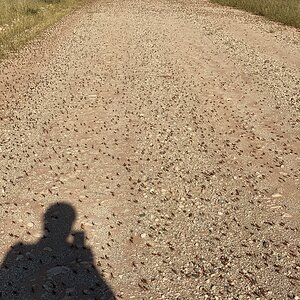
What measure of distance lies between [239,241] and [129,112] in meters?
6.48

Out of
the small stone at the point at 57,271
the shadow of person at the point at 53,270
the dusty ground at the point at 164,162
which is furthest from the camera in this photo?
the dusty ground at the point at 164,162

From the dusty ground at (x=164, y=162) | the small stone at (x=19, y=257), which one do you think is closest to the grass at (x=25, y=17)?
the dusty ground at (x=164, y=162)

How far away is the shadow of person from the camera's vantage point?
19.5ft

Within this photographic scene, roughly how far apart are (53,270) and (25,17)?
24.9 meters

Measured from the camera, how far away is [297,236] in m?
7.20

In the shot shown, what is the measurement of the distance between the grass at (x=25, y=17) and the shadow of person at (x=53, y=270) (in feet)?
47.7

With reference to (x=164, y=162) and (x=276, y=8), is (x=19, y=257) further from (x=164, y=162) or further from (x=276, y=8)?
(x=276, y=8)

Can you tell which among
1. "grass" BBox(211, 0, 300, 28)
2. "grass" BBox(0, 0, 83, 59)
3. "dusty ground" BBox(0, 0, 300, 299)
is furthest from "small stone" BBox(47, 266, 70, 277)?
"grass" BBox(211, 0, 300, 28)

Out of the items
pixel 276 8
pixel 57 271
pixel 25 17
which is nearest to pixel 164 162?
pixel 57 271

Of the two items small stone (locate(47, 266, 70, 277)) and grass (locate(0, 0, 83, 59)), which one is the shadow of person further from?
grass (locate(0, 0, 83, 59))

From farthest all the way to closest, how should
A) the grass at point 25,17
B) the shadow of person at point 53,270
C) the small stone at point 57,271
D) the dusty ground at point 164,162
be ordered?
1. the grass at point 25,17
2. the dusty ground at point 164,162
3. the small stone at point 57,271
4. the shadow of person at point 53,270

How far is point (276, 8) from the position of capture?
28516 mm

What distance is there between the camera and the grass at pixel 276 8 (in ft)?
85.5

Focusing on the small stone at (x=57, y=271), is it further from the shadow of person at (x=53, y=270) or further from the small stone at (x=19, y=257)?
the small stone at (x=19, y=257)
